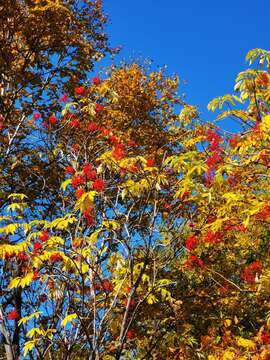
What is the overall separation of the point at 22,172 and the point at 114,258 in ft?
15.8

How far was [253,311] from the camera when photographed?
1271 centimetres

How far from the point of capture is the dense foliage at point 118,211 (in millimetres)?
6984

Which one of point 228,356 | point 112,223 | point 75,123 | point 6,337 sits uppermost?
point 75,123

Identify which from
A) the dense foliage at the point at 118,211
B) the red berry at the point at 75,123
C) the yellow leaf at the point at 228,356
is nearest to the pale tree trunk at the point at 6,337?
the dense foliage at the point at 118,211

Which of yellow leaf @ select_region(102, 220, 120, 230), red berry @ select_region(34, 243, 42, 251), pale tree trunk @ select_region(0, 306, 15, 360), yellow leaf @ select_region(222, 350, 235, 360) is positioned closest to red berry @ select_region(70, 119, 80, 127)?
yellow leaf @ select_region(102, 220, 120, 230)

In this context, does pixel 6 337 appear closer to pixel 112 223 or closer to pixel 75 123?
pixel 112 223

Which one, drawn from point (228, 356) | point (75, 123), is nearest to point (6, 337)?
point (228, 356)

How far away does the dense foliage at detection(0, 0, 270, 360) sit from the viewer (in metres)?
6.98

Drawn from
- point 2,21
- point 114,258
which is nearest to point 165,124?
point 2,21

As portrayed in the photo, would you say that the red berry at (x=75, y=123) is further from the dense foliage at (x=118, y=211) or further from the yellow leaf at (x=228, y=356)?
the yellow leaf at (x=228, y=356)

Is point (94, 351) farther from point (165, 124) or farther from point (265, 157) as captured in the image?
point (165, 124)

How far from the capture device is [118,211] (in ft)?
26.2

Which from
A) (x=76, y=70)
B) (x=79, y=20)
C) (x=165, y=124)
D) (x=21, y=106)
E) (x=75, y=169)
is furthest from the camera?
(x=165, y=124)

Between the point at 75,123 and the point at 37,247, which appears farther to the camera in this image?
the point at 75,123
